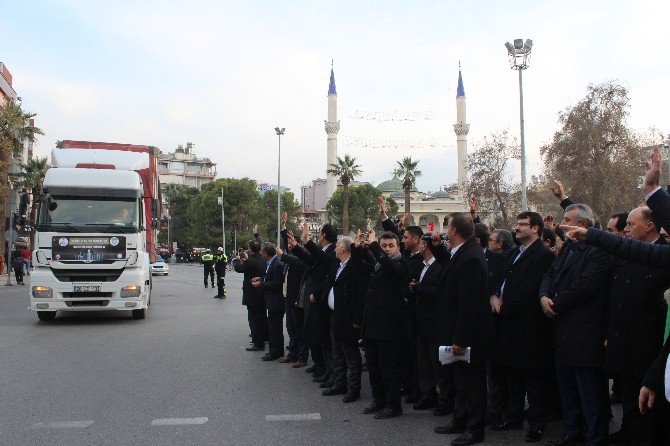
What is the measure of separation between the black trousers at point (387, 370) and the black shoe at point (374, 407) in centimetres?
4

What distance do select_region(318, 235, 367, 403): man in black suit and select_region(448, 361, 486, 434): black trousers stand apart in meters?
1.65

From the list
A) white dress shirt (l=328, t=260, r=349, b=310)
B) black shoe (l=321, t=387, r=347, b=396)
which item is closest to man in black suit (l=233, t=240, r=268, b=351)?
white dress shirt (l=328, t=260, r=349, b=310)

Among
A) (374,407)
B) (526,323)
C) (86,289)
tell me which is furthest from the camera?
(86,289)

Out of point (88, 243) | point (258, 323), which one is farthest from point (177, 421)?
point (88, 243)

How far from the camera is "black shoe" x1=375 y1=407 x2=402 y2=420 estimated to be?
662 cm

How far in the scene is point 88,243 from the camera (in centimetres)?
1423

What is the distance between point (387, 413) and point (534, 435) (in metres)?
1.47

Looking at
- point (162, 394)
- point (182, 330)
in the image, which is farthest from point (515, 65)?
point (162, 394)

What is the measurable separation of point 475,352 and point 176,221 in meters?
107

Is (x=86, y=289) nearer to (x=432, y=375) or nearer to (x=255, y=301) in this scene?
(x=255, y=301)

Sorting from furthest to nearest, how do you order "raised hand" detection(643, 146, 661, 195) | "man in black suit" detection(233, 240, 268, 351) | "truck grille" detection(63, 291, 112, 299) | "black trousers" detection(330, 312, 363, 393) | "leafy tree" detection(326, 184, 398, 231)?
"leafy tree" detection(326, 184, 398, 231)
"truck grille" detection(63, 291, 112, 299)
"man in black suit" detection(233, 240, 268, 351)
"black trousers" detection(330, 312, 363, 393)
"raised hand" detection(643, 146, 661, 195)

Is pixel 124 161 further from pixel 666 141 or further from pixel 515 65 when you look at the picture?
pixel 666 141

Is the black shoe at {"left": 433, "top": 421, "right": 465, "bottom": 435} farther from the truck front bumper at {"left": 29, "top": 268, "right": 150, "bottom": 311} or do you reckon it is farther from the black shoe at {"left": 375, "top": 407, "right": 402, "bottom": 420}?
the truck front bumper at {"left": 29, "top": 268, "right": 150, "bottom": 311}

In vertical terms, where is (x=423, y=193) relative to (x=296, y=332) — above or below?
above
